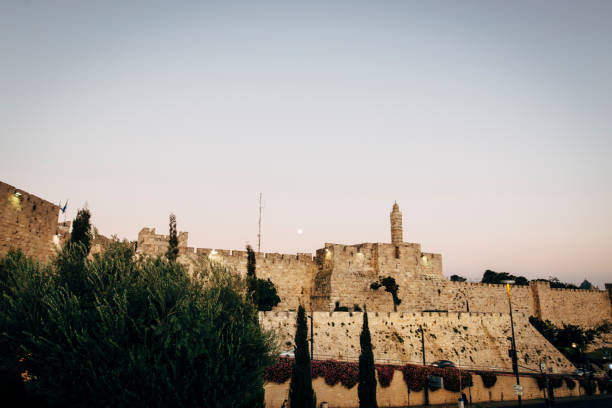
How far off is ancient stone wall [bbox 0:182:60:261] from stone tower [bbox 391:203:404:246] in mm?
34099

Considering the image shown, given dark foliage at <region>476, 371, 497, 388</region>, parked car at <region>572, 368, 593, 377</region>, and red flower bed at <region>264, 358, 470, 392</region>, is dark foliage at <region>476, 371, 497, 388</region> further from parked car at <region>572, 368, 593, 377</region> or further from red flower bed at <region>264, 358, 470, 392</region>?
parked car at <region>572, 368, 593, 377</region>

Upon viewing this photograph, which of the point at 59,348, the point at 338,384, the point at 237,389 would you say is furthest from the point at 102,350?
the point at 338,384

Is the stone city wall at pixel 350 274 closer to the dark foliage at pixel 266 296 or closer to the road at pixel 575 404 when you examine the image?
the dark foliage at pixel 266 296

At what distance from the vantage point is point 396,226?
46469 mm

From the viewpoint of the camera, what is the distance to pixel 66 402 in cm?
1291

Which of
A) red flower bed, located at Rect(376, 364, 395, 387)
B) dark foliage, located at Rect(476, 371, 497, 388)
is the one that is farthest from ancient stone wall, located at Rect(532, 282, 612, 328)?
red flower bed, located at Rect(376, 364, 395, 387)

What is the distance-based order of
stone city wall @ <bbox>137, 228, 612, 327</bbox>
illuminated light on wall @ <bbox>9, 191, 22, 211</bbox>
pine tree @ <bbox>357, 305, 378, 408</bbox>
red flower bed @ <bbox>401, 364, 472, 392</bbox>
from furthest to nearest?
stone city wall @ <bbox>137, 228, 612, 327</bbox> → red flower bed @ <bbox>401, 364, 472, 392</bbox> → illuminated light on wall @ <bbox>9, 191, 22, 211</bbox> → pine tree @ <bbox>357, 305, 378, 408</bbox>

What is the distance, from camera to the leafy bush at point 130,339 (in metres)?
12.7

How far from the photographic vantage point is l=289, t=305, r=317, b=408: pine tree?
69.0ft

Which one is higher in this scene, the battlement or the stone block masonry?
the stone block masonry

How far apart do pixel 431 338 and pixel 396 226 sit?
45.7ft

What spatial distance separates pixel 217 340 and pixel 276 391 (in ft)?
39.9

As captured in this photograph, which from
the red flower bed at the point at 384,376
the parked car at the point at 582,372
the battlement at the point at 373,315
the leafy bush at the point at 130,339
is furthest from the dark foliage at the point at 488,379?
the leafy bush at the point at 130,339

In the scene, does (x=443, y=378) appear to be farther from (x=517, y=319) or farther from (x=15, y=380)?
(x=15, y=380)
